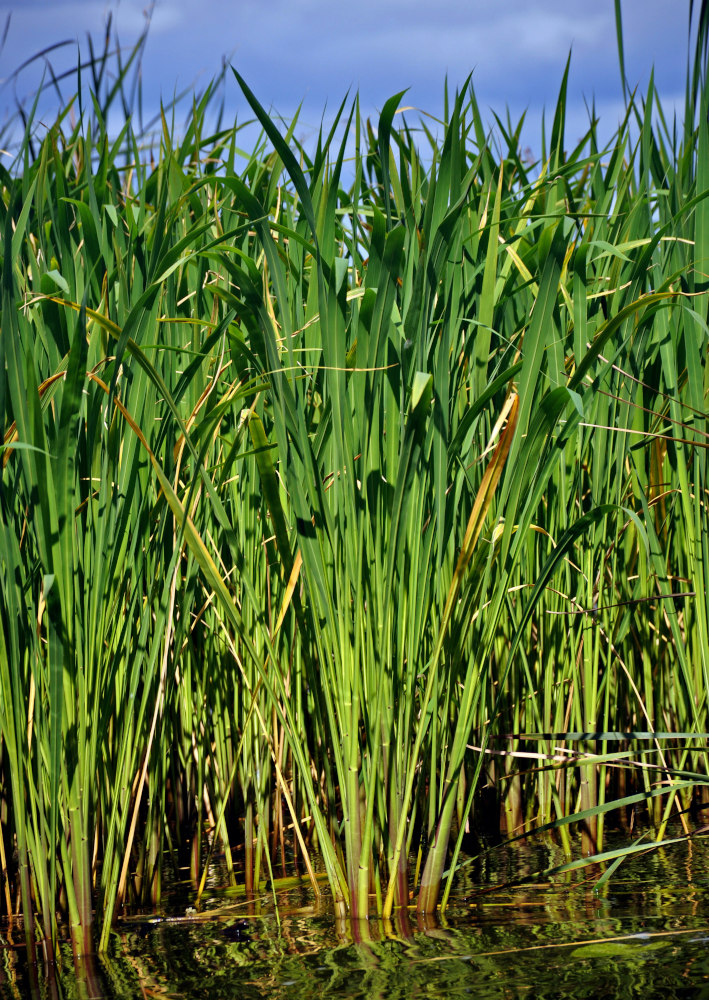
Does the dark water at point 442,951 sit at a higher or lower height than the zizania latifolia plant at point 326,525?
lower

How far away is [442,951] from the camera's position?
39.7 inches

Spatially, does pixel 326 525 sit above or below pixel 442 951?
above

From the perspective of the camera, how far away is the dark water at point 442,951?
92 centimetres

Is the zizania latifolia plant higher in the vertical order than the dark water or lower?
higher

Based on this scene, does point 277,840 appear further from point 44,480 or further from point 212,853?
point 44,480

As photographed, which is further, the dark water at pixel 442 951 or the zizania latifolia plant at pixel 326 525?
the zizania latifolia plant at pixel 326 525

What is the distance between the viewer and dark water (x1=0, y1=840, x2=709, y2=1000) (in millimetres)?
925

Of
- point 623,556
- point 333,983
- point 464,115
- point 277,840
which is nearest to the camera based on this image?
point 333,983

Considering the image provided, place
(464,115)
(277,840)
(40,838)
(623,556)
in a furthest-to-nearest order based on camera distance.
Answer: (623,556), (277,840), (464,115), (40,838)

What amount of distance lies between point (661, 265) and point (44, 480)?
4.31 feet

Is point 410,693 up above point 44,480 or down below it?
below

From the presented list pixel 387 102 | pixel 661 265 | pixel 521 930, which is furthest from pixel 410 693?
pixel 661 265

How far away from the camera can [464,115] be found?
1.23 meters

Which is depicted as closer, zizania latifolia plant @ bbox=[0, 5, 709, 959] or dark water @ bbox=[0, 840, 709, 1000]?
dark water @ bbox=[0, 840, 709, 1000]
